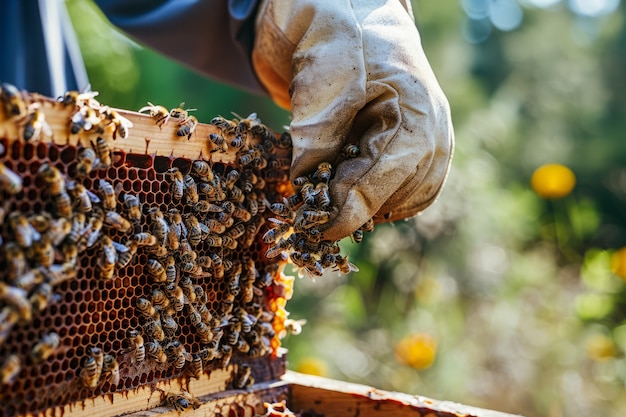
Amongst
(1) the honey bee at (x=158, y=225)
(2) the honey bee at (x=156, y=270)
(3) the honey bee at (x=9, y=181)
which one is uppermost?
(3) the honey bee at (x=9, y=181)

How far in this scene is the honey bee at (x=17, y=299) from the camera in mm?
1475

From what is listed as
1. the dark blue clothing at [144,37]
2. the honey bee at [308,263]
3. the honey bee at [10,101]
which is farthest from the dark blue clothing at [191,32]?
the honey bee at [10,101]

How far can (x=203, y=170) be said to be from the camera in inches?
81.1

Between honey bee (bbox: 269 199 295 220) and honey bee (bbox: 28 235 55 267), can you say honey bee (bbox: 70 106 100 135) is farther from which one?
honey bee (bbox: 269 199 295 220)

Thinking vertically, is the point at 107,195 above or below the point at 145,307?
above

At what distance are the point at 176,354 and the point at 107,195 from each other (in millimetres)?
645

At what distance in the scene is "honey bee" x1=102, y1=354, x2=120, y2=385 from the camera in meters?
1.84

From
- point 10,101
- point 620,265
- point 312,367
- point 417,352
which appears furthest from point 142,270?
point 620,265

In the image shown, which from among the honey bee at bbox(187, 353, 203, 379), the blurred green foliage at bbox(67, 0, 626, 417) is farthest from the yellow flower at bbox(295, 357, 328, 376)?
the honey bee at bbox(187, 353, 203, 379)

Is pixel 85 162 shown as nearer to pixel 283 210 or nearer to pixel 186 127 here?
pixel 186 127

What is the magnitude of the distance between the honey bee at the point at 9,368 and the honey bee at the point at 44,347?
2.0 inches

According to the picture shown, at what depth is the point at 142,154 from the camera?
6.27ft

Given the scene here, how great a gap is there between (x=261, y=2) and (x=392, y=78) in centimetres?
95

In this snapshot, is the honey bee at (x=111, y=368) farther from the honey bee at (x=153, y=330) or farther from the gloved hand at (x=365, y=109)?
the gloved hand at (x=365, y=109)
